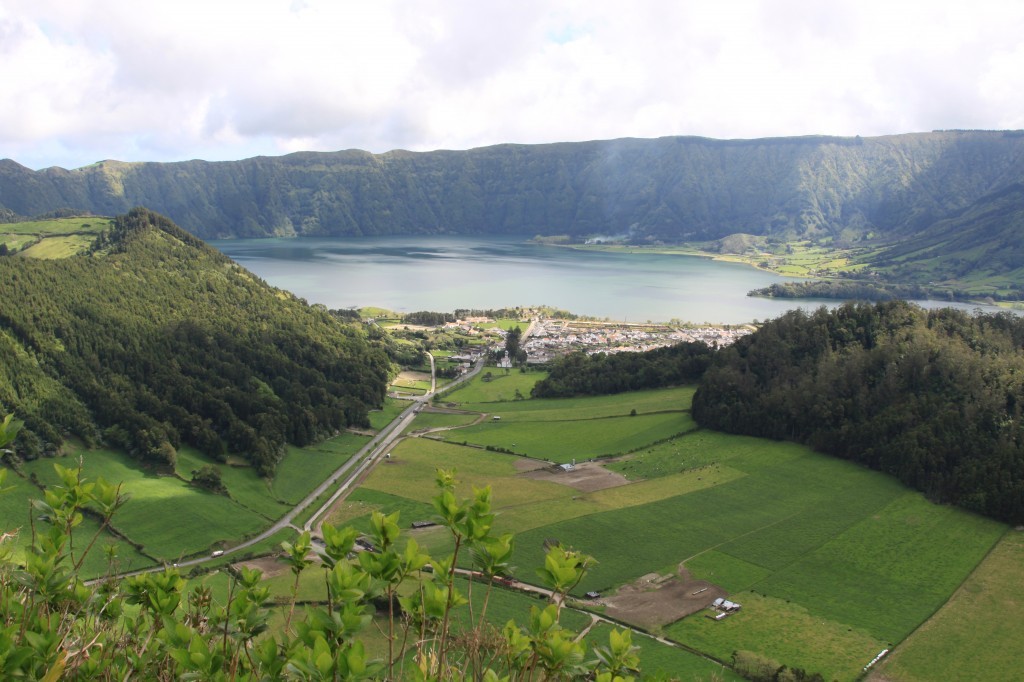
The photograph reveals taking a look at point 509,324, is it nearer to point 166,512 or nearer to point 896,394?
point 896,394

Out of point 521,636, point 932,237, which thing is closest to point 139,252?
point 521,636

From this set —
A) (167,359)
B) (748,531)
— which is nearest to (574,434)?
(748,531)

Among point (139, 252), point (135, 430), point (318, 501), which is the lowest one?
point (318, 501)

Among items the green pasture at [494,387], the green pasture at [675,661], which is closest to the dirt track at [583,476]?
the green pasture at [494,387]

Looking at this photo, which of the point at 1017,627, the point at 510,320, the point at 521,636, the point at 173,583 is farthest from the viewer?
the point at 510,320

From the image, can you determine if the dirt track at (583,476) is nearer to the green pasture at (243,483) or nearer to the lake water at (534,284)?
the green pasture at (243,483)

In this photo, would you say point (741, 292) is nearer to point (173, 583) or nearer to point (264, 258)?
point (264, 258)
